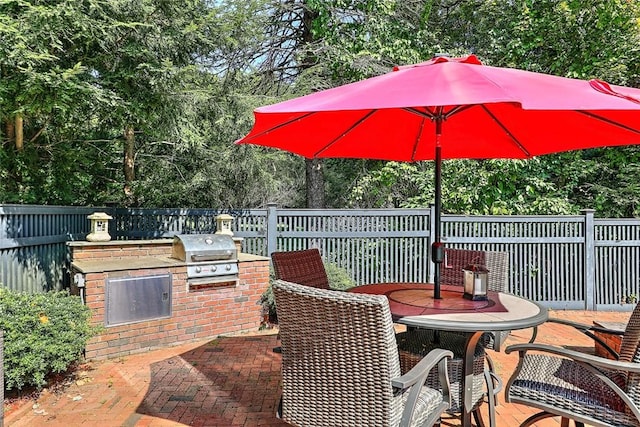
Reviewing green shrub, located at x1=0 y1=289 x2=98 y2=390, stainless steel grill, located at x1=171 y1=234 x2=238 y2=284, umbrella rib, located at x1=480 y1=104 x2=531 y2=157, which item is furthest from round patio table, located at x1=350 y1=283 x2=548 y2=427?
green shrub, located at x1=0 y1=289 x2=98 y2=390

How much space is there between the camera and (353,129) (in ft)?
10.6

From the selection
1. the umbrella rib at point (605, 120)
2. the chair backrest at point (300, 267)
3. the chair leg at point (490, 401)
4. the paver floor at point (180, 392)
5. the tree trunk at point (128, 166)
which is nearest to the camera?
the chair leg at point (490, 401)

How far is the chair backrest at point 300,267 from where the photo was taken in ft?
10.5

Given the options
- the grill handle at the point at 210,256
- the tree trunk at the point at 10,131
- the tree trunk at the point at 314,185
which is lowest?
the grill handle at the point at 210,256

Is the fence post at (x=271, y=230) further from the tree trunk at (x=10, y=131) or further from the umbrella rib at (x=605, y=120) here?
the umbrella rib at (x=605, y=120)

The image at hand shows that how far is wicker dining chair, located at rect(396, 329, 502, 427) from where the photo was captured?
244 cm

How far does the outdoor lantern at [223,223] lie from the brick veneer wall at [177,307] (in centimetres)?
60

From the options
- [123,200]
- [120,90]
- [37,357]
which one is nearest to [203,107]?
[120,90]

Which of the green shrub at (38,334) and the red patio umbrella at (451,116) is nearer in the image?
the red patio umbrella at (451,116)

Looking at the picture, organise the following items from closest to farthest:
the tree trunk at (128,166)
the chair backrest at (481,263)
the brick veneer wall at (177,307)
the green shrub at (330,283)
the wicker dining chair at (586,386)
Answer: the wicker dining chair at (586,386), the chair backrest at (481,263), the brick veneer wall at (177,307), the green shrub at (330,283), the tree trunk at (128,166)

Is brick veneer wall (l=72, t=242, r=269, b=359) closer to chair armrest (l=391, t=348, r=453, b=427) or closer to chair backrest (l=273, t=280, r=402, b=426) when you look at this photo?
chair backrest (l=273, t=280, r=402, b=426)

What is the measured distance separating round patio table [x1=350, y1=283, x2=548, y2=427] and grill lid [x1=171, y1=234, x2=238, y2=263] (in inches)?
89.4

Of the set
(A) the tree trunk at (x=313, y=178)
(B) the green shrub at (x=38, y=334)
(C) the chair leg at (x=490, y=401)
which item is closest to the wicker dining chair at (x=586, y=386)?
(C) the chair leg at (x=490, y=401)

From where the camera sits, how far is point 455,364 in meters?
2.45
